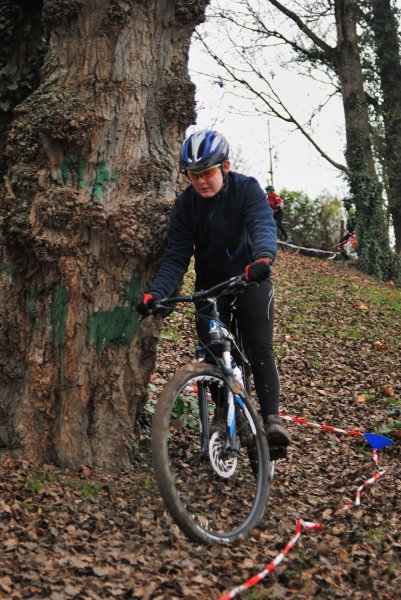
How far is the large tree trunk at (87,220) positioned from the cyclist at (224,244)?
8.2 inches

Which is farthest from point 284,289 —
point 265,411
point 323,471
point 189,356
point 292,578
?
point 292,578

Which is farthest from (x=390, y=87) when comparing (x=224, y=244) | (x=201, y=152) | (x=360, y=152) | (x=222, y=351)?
(x=222, y=351)

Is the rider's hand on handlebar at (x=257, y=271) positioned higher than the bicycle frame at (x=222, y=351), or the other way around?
the rider's hand on handlebar at (x=257, y=271)

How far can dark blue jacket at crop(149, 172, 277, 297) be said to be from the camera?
15.5 ft

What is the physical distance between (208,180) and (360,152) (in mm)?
17691

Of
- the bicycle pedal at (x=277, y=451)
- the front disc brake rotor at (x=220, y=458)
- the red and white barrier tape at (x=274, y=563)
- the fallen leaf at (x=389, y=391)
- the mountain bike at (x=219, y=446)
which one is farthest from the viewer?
the fallen leaf at (x=389, y=391)

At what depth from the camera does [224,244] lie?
4.87 meters

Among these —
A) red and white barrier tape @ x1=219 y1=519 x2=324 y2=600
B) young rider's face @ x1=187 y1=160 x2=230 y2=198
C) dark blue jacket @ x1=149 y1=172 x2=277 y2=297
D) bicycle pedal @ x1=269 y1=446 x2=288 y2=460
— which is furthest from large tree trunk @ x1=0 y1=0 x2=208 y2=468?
red and white barrier tape @ x1=219 y1=519 x2=324 y2=600

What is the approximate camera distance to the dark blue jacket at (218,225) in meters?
4.73

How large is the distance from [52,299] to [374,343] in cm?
789

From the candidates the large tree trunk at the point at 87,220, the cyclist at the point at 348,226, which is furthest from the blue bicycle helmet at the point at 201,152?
the cyclist at the point at 348,226

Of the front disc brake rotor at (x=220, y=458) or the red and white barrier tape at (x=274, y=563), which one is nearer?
the red and white barrier tape at (x=274, y=563)

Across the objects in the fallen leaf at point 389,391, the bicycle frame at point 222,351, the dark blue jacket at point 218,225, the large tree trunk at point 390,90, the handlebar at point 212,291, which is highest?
the large tree trunk at point 390,90

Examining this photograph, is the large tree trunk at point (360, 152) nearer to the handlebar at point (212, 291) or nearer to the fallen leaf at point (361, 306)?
the fallen leaf at point (361, 306)
